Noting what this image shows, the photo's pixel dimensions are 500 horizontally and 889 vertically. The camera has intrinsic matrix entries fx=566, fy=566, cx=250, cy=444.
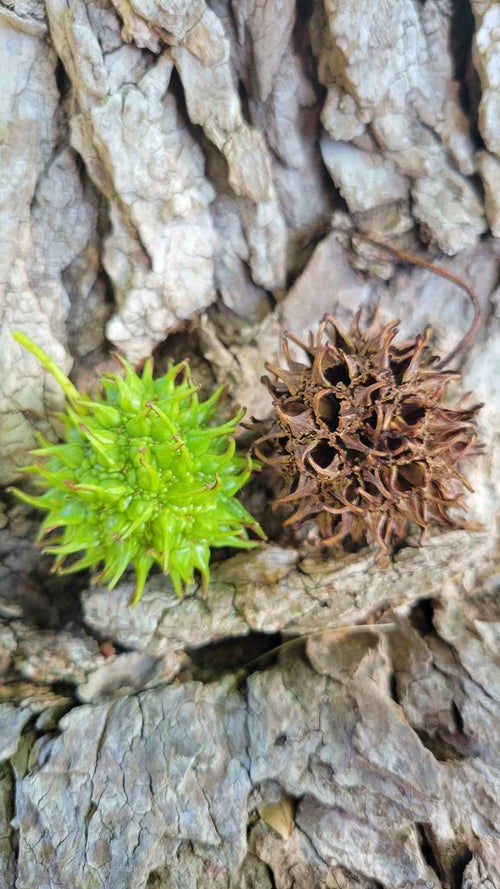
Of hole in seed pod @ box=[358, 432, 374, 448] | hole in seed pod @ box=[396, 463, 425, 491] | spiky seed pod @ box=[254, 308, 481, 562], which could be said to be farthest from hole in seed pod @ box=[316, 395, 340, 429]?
hole in seed pod @ box=[396, 463, 425, 491]

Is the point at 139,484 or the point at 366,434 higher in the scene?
the point at 366,434

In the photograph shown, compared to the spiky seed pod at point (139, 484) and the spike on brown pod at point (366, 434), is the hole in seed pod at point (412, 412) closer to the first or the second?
the spike on brown pod at point (366, 434)

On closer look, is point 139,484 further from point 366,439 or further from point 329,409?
point 366,439

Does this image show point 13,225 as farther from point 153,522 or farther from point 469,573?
point 469,573

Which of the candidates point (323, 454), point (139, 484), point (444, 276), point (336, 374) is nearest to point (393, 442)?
point (323, 454)

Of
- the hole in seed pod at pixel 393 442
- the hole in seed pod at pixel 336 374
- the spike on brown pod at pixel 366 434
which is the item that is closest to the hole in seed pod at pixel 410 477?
the spike on brown pod at pixel 366 434

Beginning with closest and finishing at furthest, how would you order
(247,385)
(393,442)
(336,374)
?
(393,442), (336,374), (247,385)
